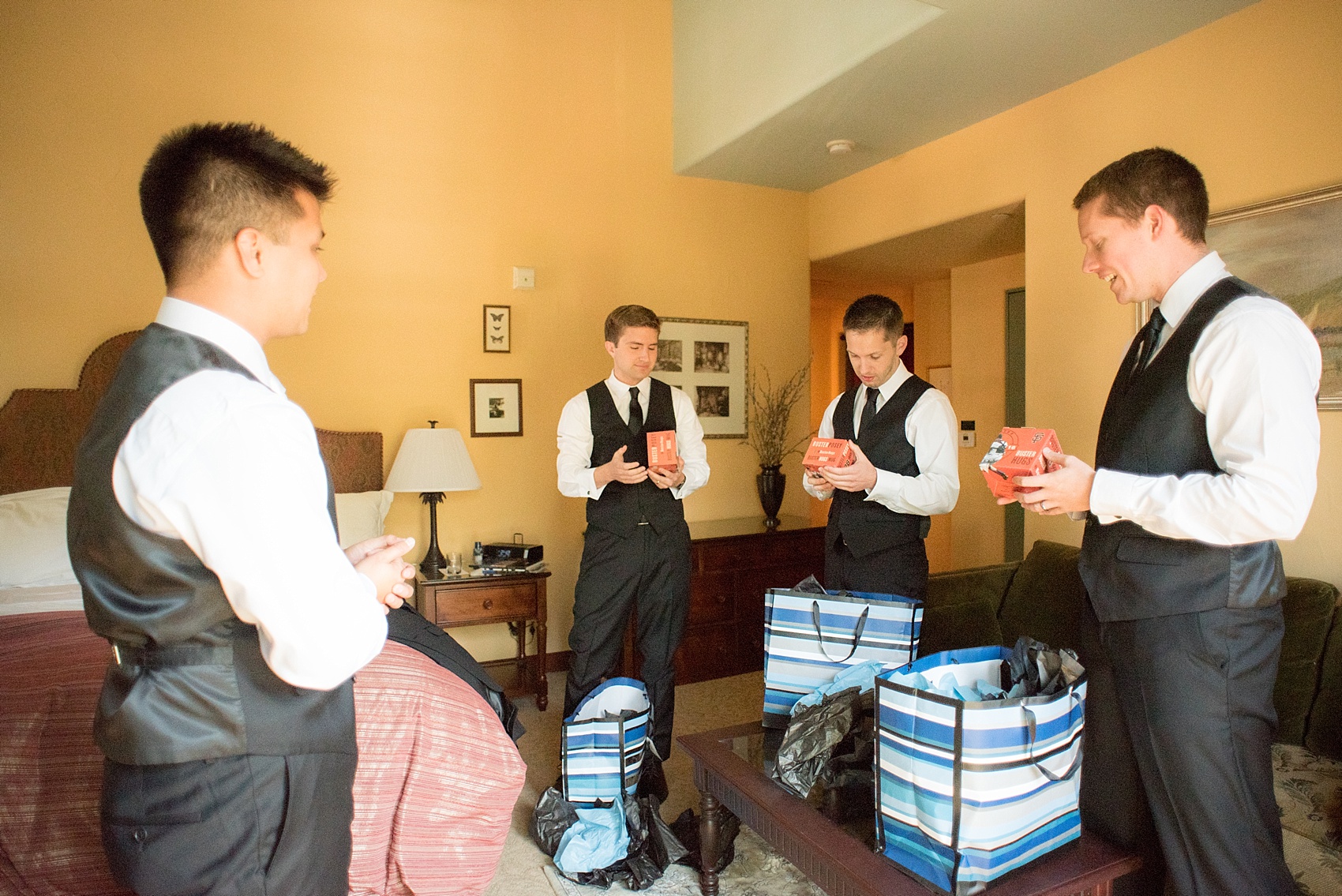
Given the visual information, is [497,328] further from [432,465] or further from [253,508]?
[253,508]

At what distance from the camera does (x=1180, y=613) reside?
141 centimetres

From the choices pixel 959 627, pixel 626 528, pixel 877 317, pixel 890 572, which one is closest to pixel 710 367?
pixel 626 528

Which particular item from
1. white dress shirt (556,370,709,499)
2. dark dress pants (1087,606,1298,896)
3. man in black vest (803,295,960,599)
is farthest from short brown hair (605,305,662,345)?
dark dress pants (1087,606,1298,896)

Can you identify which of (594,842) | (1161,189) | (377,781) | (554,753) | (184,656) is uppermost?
(1161,189)

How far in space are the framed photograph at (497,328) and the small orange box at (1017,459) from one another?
302 centimetres

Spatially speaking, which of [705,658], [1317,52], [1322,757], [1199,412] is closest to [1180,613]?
[1199,412]

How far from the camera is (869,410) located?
103 inches

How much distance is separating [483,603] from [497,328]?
1443 millimetres

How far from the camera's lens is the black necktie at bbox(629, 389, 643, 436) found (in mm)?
2996

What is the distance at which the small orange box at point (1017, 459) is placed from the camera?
1.57 meters

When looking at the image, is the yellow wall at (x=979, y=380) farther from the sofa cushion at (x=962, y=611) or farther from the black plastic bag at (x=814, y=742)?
the black plastic bag at (x=814, y=742)

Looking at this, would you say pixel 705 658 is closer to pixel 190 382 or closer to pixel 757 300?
pixel 757 300

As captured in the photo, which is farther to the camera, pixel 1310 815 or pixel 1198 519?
pixel 1310 815

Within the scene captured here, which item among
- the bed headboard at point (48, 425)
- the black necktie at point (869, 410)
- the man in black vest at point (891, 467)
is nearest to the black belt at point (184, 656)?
the man in black vest at point (891, 467)
